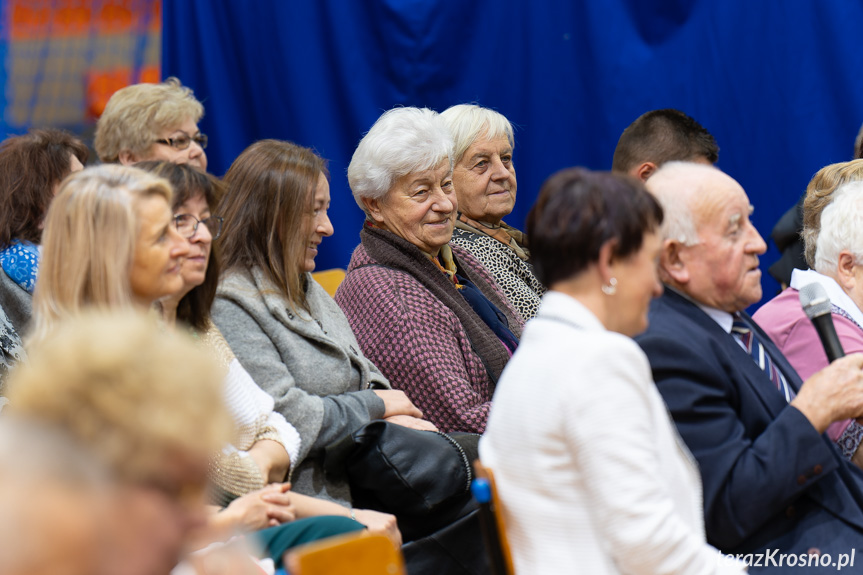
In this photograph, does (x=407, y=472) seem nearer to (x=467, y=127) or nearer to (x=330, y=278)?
(x=467, y=127)

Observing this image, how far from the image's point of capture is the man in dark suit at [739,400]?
78.2 inches

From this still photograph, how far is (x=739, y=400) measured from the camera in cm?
208

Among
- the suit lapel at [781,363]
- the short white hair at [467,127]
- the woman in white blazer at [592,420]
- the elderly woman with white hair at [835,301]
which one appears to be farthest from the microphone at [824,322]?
the short white hair at [467,127]

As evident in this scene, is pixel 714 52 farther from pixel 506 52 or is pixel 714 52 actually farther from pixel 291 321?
pixel 291 321

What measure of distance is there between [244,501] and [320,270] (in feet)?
8.72

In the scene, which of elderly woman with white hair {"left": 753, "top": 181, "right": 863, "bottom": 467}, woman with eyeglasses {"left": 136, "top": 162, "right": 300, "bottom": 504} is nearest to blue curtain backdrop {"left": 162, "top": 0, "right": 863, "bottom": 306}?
elderly woman with white hair {"left": 753, "top": 181, "right": 863, "bottom": 467}

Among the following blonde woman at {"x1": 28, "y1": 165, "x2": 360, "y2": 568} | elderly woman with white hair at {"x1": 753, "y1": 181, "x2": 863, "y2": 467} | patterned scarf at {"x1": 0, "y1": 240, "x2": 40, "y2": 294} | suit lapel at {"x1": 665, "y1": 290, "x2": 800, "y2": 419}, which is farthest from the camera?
patterned scarf at {"x1": 0, "y1": 240, "x2": 40, "y2": 294}

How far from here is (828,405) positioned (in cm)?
206

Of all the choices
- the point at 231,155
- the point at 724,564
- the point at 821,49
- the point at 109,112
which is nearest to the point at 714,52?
the point at 821,49

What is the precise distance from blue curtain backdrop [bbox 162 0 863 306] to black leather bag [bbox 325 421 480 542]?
2224 mm

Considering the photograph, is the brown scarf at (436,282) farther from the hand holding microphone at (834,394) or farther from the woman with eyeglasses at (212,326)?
the hand holding microphone at (834,394)

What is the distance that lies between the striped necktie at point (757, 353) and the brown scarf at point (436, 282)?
882mm

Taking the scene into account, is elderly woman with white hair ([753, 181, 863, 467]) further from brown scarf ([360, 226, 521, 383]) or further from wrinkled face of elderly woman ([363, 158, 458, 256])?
wrinkled face of elderly woman ([363, 158, 458, 256])

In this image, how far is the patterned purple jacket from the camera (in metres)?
2.78
